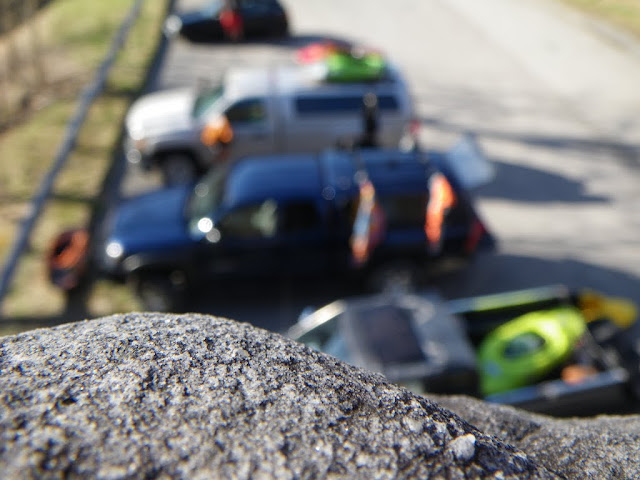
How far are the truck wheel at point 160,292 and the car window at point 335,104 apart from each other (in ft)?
12.8

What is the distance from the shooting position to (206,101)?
11211 millimetres

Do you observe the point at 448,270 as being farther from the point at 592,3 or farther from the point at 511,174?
the point at 592,3

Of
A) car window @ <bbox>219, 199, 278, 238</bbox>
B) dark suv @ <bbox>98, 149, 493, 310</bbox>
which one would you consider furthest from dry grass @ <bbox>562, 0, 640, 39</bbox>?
car window @ <bbox>219, 199, 278, 238</bbox>

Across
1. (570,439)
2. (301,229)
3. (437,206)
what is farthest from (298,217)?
(570,439)

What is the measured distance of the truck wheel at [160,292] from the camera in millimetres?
8195

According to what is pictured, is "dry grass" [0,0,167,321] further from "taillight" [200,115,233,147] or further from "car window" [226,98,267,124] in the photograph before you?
"car window" [226,98,267,124]

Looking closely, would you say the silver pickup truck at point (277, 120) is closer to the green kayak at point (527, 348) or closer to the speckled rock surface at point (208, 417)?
the green kayak at point (527, 348)

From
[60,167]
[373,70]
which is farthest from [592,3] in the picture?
[60,167]

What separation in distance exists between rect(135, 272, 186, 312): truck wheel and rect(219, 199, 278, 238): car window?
93 cm

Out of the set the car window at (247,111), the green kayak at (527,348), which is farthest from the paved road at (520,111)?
the car window at (247,111)

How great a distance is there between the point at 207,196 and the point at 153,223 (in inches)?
29.8

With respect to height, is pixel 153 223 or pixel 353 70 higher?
pixel 353 70

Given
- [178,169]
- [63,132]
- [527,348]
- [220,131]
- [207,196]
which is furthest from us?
[63,132]

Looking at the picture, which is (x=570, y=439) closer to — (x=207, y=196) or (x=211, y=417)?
(x=211, y=417)
